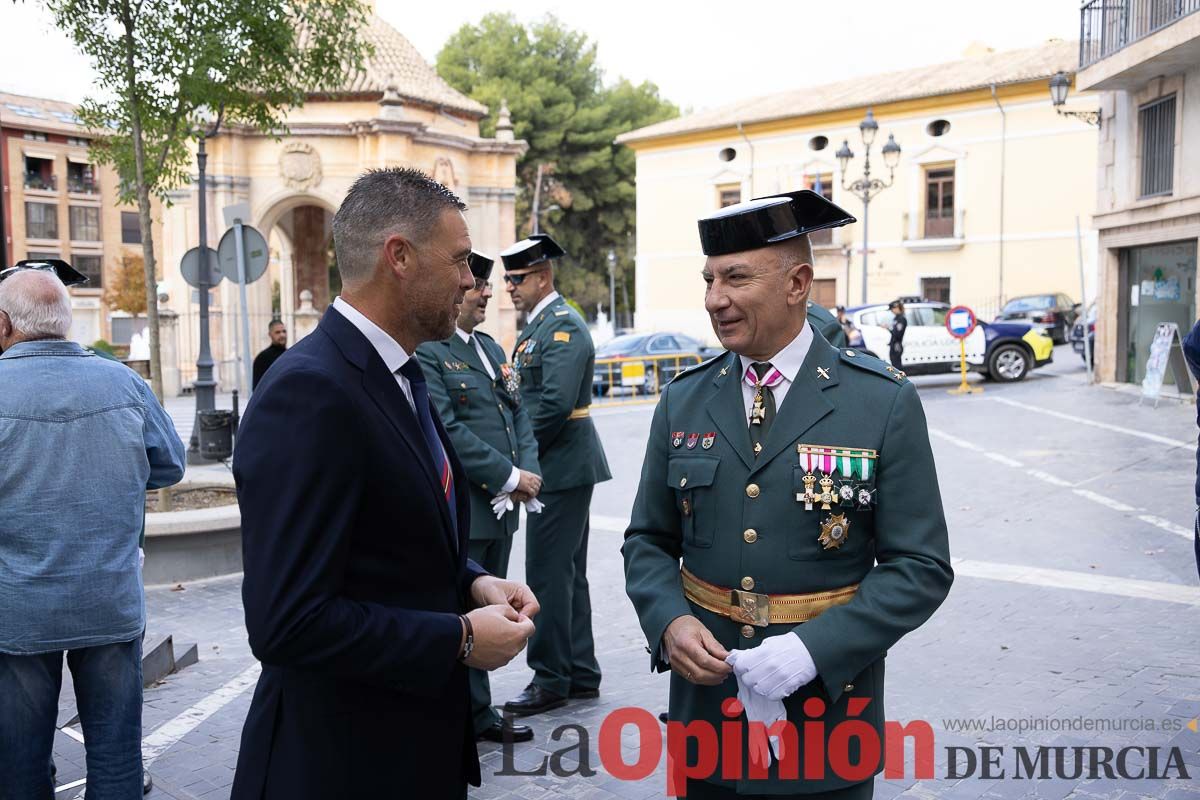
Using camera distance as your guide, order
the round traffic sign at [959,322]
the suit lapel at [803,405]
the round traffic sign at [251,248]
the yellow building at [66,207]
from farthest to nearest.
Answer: the yellow building at [66,207]
the round traffic sign at [959,322]
the round traffic sign at [251,248]
the suit lapel at [803,405]

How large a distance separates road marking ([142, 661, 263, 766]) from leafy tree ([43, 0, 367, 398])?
3803 millimetres

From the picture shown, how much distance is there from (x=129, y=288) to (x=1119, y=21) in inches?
1854

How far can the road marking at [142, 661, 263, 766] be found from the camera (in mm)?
4633

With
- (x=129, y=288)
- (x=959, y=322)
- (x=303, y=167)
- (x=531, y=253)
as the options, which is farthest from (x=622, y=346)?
(x=129, y=288)

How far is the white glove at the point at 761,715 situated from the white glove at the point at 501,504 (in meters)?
2.30

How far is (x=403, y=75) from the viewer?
2583 cm

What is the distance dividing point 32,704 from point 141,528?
0.66 metres

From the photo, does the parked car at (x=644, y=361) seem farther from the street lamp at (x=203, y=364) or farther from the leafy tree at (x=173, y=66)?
the leafy tree at (x=173, y=66)

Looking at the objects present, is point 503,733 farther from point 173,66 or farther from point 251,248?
point 251,248

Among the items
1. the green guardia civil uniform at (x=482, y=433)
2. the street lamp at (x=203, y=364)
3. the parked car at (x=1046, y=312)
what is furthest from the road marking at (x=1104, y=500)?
the parked car at (x=1046, y=312)

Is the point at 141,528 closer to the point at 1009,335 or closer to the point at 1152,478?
the point at 1152,478

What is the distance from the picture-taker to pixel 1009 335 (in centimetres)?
2152

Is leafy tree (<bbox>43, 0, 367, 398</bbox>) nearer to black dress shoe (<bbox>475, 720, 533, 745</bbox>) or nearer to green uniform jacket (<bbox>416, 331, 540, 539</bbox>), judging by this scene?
green uniform jacket (<bbox>416, 331, 540, 539</bbox>)

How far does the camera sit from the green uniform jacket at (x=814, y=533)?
2410mm
